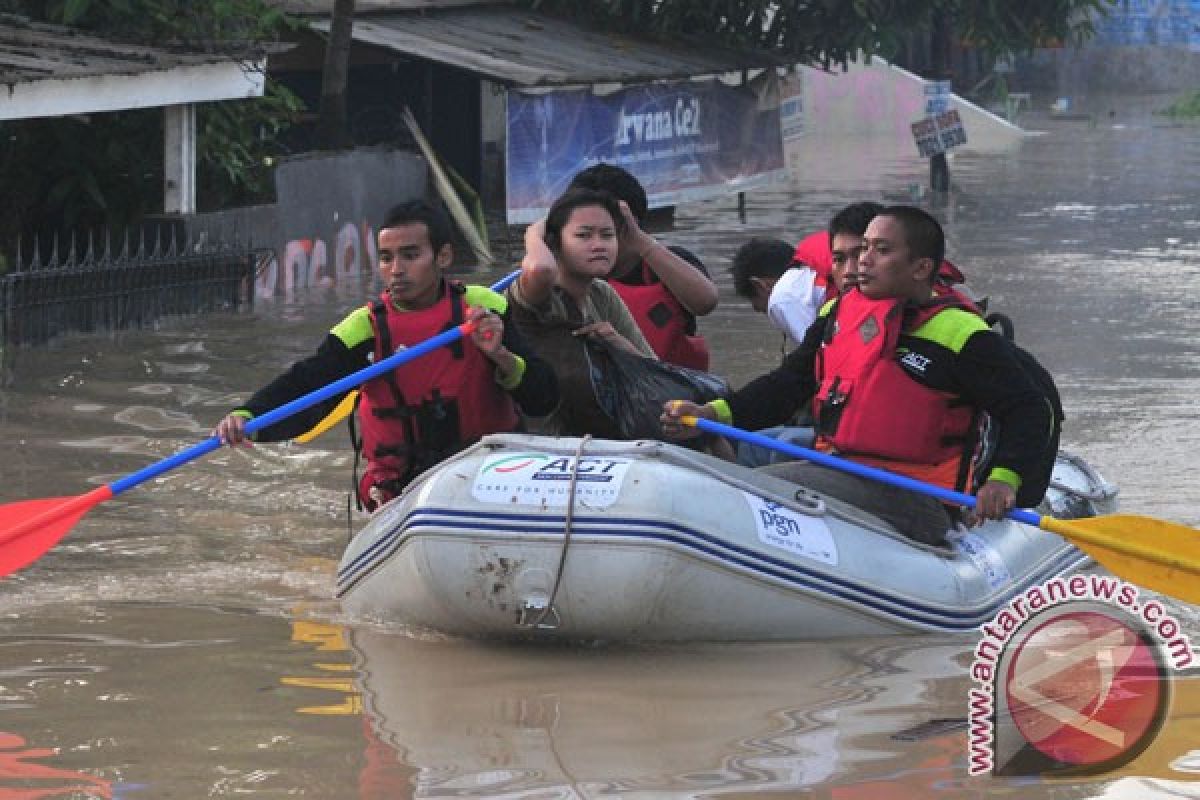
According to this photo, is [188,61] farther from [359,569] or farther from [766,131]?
[766,131]

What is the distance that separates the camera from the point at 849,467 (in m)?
7.36

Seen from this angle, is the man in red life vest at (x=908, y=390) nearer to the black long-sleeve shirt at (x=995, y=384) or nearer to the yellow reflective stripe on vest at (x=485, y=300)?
the black long-sleeve shirt at (x=995, y=384)

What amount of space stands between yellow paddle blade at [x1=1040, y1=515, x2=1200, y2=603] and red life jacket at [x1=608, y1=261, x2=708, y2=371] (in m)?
1.83

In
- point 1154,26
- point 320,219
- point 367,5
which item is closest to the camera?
point 320,219

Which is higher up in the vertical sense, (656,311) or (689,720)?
(656,311)

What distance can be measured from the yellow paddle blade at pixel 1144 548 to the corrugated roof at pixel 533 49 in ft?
44.3

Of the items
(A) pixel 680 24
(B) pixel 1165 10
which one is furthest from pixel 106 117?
(B) pixel 1165 10

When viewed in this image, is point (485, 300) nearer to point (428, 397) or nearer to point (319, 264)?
point (428, 397)

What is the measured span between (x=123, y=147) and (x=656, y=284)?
9936mm

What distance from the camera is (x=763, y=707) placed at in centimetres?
661

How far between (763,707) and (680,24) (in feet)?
66.8

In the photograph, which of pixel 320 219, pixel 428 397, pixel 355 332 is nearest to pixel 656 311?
pixel 428 397

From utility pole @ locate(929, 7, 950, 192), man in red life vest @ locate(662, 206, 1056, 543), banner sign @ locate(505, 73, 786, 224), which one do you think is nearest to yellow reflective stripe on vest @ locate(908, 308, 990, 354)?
man in red life vest @ locate(662, 206, 1056, 543)

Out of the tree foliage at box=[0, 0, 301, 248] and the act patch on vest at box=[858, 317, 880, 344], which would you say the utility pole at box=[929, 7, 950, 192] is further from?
the act patch on vest at box=[858, 317, 880, 344]
